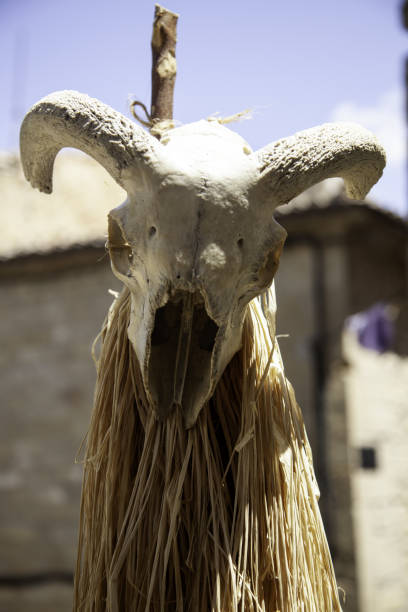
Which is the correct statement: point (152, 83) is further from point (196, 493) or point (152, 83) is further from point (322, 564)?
point (322, 564)

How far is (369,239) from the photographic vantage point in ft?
13.2

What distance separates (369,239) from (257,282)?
3233 mm

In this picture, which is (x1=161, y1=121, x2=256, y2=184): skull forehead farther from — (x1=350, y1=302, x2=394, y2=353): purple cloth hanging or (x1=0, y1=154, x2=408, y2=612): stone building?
(x1=350, y1=302, x2=394, y2=353): purple cloth hanging

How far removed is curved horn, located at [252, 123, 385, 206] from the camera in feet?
3.09

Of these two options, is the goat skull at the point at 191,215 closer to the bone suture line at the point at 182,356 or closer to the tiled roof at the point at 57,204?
the bone suture line at the point at 182,356

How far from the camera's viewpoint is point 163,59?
1298mm

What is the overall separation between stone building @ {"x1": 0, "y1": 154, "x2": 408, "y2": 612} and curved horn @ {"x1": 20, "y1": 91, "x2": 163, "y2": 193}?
2.85 m

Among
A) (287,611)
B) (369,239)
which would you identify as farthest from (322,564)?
(369,239)

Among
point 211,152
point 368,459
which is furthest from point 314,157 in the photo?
point 368,459

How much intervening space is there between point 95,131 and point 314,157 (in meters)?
0.32

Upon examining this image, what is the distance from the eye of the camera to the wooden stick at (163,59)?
4.21ft

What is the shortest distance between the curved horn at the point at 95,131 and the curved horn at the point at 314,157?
16 centimetres

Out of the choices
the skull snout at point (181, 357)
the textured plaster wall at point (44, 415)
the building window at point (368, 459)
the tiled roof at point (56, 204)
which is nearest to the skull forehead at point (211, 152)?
the skull snout at point (181, 357)

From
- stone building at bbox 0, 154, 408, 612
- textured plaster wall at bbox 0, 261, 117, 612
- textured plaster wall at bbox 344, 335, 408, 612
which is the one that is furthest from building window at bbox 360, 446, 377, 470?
textured plaster wall at bbox 0, 261, 117, 612
